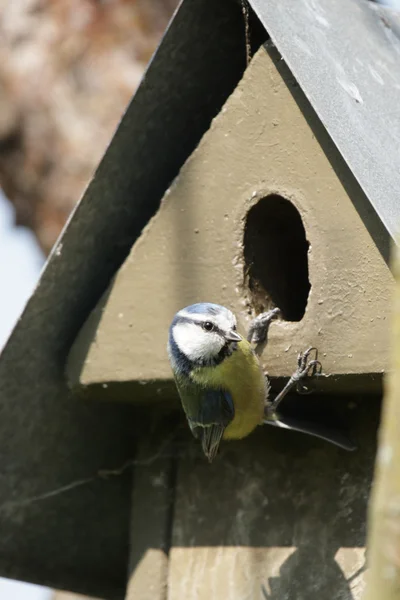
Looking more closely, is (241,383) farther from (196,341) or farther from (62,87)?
(62,87)

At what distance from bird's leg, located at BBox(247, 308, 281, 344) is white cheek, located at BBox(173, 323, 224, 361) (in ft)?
0.42

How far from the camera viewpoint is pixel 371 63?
271 cm

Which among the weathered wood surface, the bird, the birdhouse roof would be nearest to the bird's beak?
the bird

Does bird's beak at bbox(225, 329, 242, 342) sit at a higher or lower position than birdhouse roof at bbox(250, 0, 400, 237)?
lower

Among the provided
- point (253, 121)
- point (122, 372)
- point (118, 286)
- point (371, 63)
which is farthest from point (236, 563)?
point (371, 63)

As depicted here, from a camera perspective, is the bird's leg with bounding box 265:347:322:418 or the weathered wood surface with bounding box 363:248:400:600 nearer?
the weathered wood surface with bounding box 363:248:400:600

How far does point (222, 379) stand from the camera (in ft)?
9.30

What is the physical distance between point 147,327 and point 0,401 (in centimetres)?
43

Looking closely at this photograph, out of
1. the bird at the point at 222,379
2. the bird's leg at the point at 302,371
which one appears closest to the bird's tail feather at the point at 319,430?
the bird at the point at 222,379

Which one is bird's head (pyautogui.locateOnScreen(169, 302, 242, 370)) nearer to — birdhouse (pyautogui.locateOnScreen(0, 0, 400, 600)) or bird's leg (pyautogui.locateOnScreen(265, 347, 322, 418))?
birdhouse (pyautogui.locateOnScreen(0, 0, 400, 600))

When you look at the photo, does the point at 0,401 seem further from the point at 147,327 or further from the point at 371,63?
the point at 371,63

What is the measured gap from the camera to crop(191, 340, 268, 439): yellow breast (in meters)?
2.62

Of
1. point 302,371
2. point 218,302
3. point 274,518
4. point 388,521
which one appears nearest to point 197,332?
point 218,302

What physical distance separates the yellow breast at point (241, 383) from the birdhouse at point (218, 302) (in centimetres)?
7
